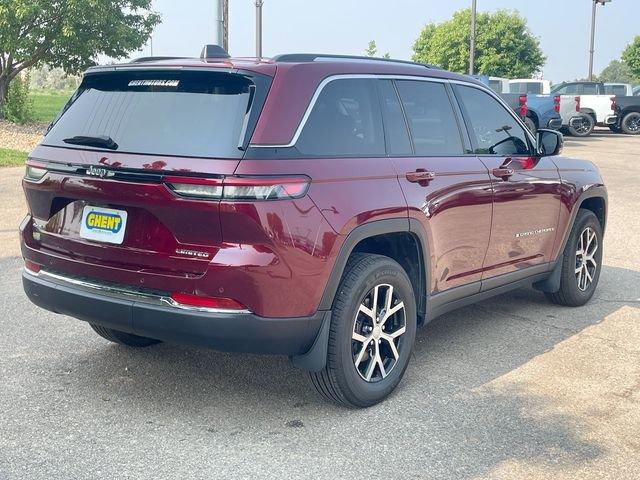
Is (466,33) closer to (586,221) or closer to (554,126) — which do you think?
(554,126)

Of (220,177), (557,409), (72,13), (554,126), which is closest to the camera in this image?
(220,177)

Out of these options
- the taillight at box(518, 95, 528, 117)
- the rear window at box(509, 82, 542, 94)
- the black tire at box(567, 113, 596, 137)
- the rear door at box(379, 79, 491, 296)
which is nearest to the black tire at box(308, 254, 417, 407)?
the rear door at box(379, 79, 491, 296)

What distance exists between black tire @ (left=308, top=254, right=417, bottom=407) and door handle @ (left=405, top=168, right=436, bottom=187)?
0.46m

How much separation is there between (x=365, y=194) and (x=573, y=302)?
2.92 meters

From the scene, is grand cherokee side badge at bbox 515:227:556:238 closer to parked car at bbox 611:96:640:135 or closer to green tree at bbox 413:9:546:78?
parked car at bbox 611:96:640:135

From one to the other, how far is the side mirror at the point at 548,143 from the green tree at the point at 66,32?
55.4 feet

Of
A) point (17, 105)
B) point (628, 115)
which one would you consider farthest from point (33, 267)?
point (628, 115)

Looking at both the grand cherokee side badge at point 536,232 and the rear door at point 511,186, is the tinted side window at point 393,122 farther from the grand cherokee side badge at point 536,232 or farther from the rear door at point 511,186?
the grand cherokee side badge at point 536,232

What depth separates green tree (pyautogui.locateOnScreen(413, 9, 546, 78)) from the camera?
2640 inches

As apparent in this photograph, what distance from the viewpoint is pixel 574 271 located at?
6129 millimetres

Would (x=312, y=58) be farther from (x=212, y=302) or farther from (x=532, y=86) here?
(x=532, y=86)

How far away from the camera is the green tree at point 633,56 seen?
225ft

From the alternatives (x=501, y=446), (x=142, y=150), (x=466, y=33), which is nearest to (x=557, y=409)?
(x=501, y=446)

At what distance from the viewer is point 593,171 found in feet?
20.7
